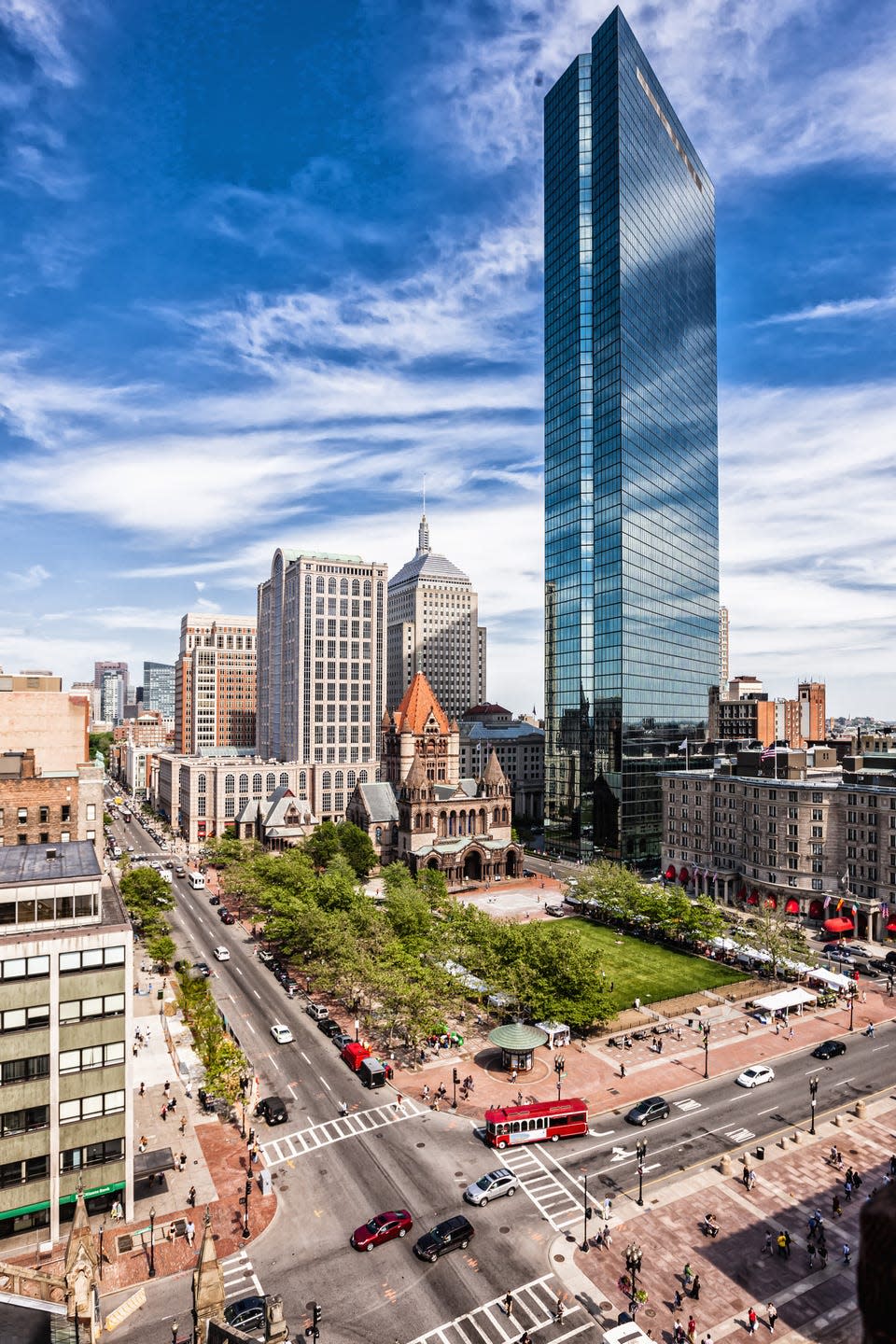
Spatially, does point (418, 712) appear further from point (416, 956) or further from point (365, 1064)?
point (365, 1064)

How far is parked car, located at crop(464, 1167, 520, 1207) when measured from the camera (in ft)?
163

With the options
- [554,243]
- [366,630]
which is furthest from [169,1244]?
[554,243]

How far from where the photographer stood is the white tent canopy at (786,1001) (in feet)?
263

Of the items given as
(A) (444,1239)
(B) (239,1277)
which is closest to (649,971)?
(A) (444,1239)

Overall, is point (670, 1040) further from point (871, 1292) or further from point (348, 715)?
point (348, 715)

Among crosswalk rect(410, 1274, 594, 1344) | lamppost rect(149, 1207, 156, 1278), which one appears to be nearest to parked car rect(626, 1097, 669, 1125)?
crosswalk rect(410, 1274, 594, 1344)

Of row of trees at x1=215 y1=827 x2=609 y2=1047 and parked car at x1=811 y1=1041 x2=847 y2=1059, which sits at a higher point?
row of trees at x1=215 y1=827 x2=609 y2=1047

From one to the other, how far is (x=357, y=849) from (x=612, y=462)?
3393 inches

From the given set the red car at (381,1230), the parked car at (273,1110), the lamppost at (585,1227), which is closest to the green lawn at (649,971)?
the lamppost at (585,1227)

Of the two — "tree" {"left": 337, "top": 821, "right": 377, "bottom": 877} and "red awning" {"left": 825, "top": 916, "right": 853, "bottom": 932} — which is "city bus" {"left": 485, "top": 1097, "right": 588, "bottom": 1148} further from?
"tree" {"left": 337, "top": 821, "right": 377, "bottom": 877}

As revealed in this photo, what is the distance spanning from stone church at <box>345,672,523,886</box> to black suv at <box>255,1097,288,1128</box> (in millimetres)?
76236

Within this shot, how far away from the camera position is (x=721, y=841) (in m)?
130

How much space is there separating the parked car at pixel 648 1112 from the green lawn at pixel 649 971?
17099mm

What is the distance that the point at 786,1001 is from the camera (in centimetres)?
8112
